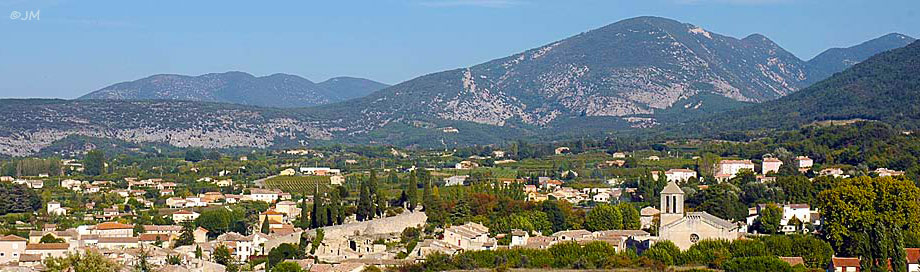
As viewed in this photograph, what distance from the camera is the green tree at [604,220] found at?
159ft

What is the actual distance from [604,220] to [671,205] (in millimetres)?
8036

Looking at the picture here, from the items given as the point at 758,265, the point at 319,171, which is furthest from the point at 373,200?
the point at 319,171

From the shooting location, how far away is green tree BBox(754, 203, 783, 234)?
156 feet

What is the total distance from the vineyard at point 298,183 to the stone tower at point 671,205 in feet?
114

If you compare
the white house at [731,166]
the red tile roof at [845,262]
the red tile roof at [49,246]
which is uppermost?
the white house at [731,166]

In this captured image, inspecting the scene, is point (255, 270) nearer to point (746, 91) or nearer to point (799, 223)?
point (799, 223)

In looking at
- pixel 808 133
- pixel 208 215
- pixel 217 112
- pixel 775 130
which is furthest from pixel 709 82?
pixel 208 215

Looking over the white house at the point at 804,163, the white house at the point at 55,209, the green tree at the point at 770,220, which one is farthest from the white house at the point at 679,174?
the white house at the point at 55,209

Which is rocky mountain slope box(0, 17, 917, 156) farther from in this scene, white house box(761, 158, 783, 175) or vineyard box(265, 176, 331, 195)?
vineyard box(265, 176, 331, 195)

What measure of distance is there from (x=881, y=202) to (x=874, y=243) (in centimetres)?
547

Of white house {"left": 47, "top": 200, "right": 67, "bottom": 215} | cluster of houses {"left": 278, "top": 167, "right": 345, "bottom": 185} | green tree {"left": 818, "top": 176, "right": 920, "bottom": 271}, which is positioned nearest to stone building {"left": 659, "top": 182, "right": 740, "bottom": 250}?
green tree {"left": 818, "top": 176, "right": 920, "bottom": 271}

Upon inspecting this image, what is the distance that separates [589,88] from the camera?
633ft

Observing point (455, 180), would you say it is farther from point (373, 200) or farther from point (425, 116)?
point (425, 116)

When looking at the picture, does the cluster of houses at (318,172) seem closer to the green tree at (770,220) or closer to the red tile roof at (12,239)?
the red tile roof at (12,239)
